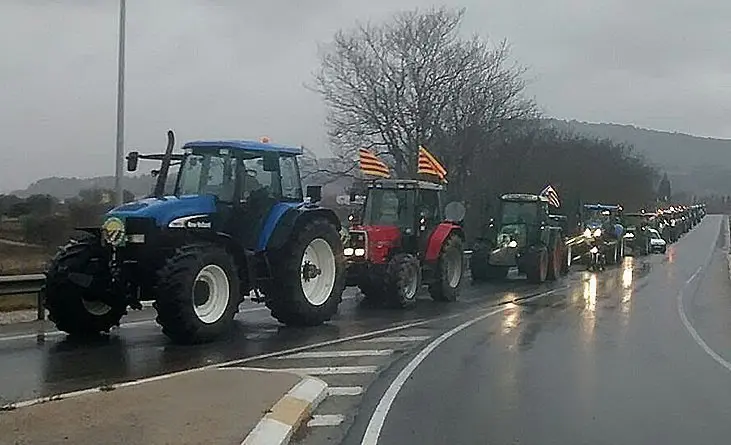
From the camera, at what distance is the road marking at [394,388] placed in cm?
933

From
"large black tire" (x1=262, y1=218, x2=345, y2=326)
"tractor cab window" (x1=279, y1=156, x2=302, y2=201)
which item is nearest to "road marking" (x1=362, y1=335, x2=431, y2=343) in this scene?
"large black tire" (x1=262, y1=218, x2=345, y2=326)

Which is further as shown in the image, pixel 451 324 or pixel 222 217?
pixel 451 324

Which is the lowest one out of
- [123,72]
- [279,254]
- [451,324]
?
[451,324]

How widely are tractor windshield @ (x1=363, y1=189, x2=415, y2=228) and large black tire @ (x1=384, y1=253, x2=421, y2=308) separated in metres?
1.04

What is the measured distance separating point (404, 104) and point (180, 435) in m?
37.6

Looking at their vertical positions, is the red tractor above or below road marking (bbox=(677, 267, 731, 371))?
above

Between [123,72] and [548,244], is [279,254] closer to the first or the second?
[123,72]

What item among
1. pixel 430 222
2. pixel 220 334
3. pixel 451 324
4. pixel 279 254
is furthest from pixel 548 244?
pixel 220 334

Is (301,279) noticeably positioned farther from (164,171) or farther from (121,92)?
(121,92)

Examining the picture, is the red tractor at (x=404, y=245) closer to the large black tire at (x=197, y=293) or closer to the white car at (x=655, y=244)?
the large black tire at (x=197, y=293)

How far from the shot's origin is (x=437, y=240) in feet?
74.9

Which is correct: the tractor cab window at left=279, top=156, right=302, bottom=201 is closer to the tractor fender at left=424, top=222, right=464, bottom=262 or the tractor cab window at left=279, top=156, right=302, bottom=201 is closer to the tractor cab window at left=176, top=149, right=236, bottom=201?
the tractor cab window at left=176, top=149, right=236, bottom=201

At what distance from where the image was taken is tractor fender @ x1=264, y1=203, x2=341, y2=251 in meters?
16.6

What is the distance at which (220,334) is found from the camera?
15.1 metres
